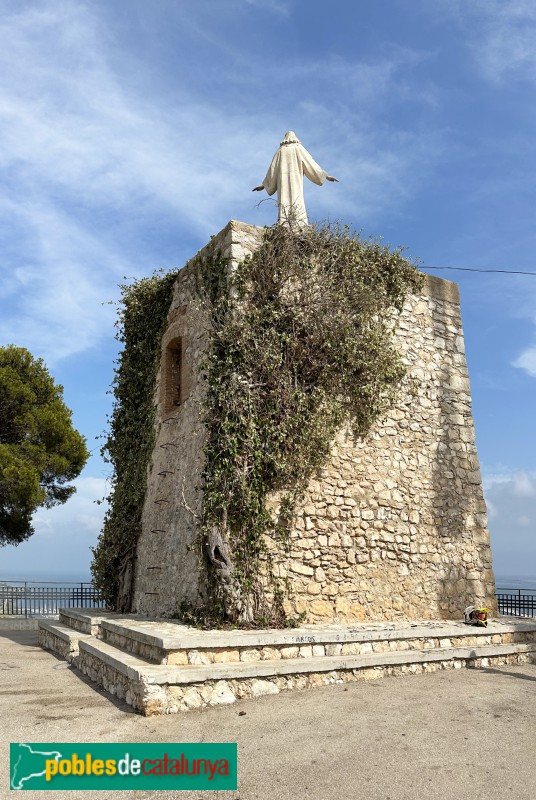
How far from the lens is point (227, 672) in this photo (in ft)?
20.4

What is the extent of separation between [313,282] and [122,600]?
5.81 meters

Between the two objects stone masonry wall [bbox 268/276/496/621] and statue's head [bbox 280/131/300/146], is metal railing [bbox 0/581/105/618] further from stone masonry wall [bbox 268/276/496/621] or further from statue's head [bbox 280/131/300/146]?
statue's head [bbox 280/131/300/146]

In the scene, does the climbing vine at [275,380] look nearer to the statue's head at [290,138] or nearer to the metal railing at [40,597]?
the statue's head at [290,138]

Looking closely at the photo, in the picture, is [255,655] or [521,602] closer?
[255,655]

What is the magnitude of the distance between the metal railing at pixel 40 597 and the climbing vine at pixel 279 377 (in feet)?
29.3

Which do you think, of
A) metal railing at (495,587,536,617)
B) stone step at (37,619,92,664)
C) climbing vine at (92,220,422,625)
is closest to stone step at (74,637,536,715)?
stone step at (37,619,92,664)

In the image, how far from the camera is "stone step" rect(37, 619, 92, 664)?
28.8ft

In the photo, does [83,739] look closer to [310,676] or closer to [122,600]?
[310,676]

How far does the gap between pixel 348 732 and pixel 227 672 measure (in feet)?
4.45

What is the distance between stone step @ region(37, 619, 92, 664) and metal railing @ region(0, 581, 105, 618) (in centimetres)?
467

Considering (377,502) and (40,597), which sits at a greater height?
(377,502)

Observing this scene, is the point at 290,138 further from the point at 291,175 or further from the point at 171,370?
the point at 171,370

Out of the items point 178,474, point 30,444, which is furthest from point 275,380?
point 30,444

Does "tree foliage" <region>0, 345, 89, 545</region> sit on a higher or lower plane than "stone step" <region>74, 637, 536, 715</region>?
higher
